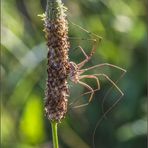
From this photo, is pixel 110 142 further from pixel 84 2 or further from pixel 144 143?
pixel 84 2

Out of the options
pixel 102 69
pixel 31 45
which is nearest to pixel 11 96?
pixel 31 45

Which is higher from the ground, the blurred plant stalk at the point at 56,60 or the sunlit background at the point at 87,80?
the sunlit background at the point at 87,80

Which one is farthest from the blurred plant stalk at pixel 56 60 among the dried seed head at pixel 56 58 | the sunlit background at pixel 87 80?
the sunlit background at pixel 87 80

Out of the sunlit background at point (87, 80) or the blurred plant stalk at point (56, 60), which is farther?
the sunlit background at point (87, 80)

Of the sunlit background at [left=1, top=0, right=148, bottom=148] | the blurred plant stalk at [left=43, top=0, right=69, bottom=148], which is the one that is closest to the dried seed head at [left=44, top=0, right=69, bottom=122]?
the blurred plant stalk at [left=43, top=0, right=69, bottom=148]

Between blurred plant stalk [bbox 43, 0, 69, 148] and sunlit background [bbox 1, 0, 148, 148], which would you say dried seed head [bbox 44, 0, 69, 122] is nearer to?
blurred plant stalk [bbox 43, 0, 69, 148]

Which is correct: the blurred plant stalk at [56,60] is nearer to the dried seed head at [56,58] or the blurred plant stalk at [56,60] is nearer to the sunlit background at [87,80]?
the dried seed head at [56,58]
